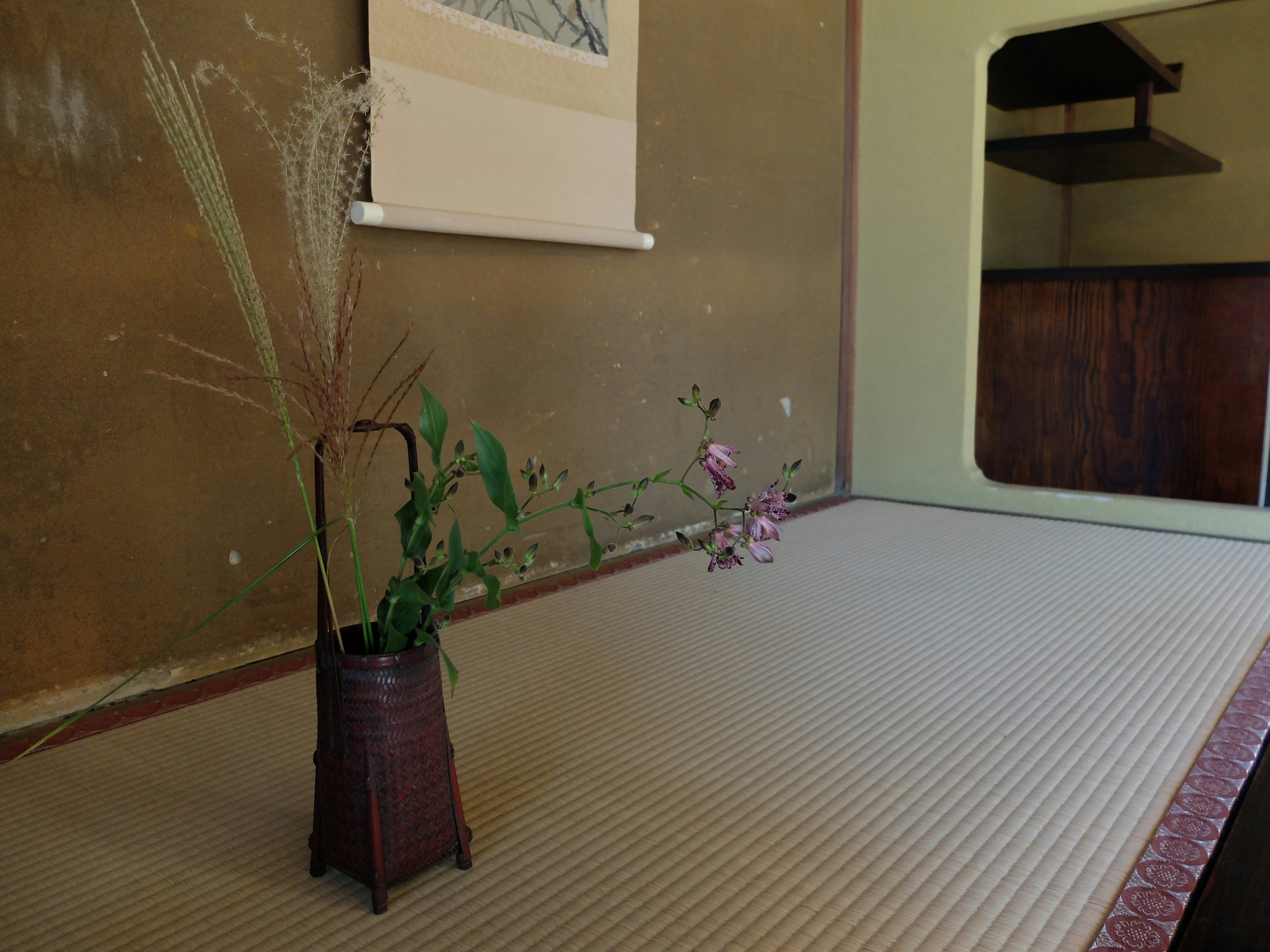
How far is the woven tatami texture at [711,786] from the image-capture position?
1.04m

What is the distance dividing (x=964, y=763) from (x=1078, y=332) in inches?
99.1

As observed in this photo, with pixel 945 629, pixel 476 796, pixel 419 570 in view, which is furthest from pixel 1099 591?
pixel 419 570

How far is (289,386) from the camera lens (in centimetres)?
179

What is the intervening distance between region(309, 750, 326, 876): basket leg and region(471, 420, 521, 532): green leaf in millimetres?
367

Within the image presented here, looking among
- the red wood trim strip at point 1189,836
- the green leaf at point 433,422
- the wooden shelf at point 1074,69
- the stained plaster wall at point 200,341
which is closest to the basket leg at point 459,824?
the green leaf at point 433,422

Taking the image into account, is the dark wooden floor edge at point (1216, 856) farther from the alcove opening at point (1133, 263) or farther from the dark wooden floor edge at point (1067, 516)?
the alcove opening at point (1133, 263)

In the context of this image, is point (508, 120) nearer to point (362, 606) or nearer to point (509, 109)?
point (509, 109)

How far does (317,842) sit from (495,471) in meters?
0.49

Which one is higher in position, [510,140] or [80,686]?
[510,140]

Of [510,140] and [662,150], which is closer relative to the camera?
[510,140]

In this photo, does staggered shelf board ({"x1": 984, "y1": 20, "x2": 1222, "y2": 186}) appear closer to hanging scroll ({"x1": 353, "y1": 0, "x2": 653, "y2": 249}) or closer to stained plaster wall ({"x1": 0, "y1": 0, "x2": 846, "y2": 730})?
stained plaster wall ({"x1": 0, "y1": 0, "x2": 846, "y2": 730})

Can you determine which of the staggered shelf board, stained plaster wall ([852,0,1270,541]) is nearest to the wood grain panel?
stained plaster wall ([852,0,1270,541])

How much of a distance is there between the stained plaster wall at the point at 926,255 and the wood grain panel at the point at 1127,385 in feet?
1.35

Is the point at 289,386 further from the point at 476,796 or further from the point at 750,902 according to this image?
the point at 750,902
